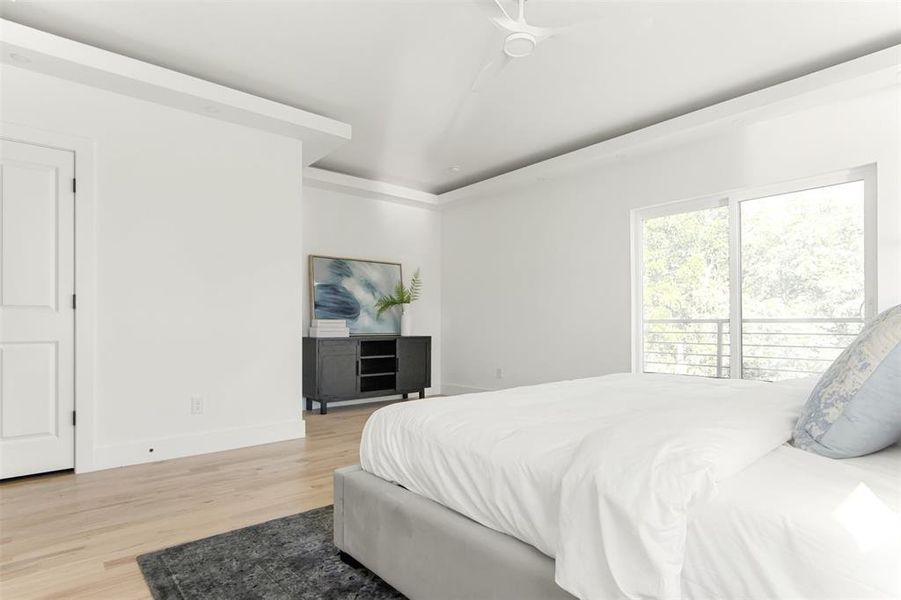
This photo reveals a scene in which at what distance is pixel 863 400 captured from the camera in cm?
114

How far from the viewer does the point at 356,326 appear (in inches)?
229

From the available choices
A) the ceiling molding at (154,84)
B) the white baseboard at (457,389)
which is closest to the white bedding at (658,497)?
the ceiling molding at (154,84)

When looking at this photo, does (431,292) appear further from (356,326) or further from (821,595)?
(821,595)

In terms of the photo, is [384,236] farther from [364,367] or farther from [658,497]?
[658,497]

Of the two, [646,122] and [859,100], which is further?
[646,122]

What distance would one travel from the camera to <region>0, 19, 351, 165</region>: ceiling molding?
292cm

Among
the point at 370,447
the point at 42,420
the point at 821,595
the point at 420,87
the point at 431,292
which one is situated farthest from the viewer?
the point at 431,292

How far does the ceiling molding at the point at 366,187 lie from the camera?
540cm

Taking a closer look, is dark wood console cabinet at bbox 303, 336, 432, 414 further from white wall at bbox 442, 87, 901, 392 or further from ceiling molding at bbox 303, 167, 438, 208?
ceiling molding at bbox 303, 167, 438, 208

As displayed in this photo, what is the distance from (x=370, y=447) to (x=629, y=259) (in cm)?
347

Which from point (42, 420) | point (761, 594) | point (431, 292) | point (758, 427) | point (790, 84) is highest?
A: point (790, 84)

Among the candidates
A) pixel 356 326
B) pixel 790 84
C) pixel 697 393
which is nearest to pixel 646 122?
pixel 790 84

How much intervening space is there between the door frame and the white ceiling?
2.18 feet

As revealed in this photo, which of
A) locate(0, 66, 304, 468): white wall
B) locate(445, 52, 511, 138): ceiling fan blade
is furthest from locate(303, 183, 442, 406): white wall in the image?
locate(445, 52, 511, 138): ceiling fan blade
